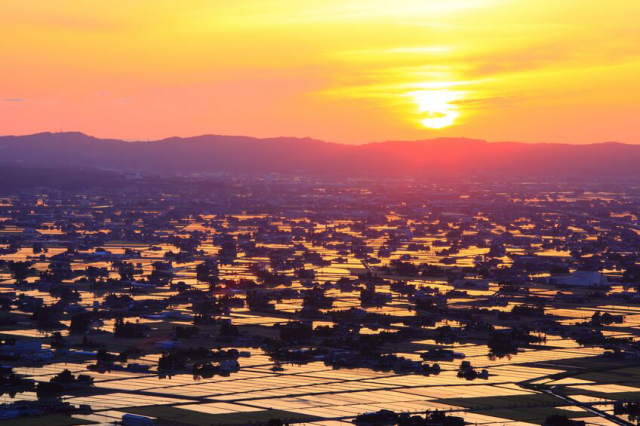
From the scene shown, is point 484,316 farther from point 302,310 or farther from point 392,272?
point 392,272

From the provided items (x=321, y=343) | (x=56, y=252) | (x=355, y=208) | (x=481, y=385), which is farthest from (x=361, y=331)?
(x=355, y=208)

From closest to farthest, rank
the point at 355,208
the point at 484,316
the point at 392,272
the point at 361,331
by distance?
the point at 361,331 → the point at 484,316 → the point at 392,272 → the point at 355,208

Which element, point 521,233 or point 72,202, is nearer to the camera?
point 521,233

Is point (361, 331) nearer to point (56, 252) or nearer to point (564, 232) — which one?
point (56, 252)

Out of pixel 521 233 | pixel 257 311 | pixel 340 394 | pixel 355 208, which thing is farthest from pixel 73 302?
pixel 355 208

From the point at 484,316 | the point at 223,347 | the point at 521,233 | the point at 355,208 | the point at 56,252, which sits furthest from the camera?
the point at 355,208

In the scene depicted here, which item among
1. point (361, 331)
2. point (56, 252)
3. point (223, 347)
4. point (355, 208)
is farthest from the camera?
point (355, 208)
